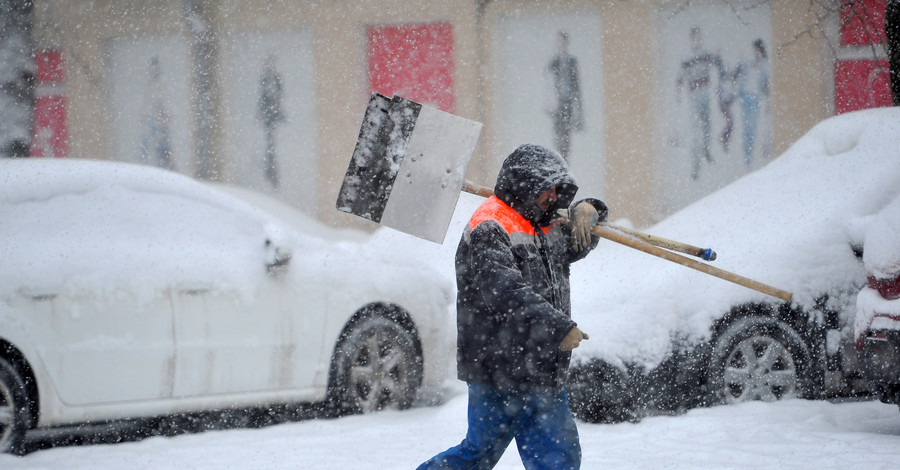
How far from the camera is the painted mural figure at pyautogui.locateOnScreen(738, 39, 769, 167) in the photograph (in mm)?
13648

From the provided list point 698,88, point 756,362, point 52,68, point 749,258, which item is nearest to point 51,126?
point 52,68

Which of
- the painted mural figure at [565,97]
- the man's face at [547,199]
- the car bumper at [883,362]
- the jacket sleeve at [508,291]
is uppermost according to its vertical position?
the painted mural figure at [565,97]

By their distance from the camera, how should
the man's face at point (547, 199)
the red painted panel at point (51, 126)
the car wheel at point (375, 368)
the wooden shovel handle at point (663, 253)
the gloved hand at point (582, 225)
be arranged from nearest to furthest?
1. the man's face at point (547, 199)
2. the gloved hand at point (582, 225)
3. the wooden shovel handle at point (663, 253)
4. the car wheel at point (375, 368)
5. the red painted panel at point (51, 126)

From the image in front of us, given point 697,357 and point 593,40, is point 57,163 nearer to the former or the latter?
point 697,357

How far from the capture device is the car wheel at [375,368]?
20.0 ft

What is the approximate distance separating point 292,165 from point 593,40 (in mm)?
4593

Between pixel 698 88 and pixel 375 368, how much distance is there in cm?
907

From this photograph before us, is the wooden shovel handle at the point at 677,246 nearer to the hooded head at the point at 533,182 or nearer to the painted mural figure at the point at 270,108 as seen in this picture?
the hooded head at the point at 533,182

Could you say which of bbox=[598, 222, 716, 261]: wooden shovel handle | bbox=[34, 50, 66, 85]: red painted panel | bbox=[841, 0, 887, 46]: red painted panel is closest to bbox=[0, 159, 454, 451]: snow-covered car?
bbox=[598, 222, 716, 261]: wooden shovel handle

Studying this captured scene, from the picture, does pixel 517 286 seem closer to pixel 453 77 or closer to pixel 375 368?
pixel 375 368

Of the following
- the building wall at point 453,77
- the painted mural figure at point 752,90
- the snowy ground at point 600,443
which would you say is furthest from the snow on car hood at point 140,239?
the painted mural figure at point 752,90

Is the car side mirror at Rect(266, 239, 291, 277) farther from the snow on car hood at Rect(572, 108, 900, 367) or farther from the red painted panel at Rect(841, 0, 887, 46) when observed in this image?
the red painted panel at Rect(841, 0, 887, 46)

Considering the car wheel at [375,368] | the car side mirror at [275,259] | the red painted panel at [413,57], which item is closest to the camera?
the car side mirror at [275,259]

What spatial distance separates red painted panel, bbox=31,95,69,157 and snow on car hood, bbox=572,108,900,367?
9.21m
